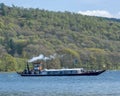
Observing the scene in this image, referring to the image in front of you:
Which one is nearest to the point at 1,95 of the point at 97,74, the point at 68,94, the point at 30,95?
the point at 30,95

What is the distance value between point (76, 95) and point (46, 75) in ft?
367

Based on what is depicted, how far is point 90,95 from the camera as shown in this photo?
77312mm

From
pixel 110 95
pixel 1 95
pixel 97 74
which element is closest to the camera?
pixel 110 95

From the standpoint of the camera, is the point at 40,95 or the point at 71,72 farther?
the point at 71,72

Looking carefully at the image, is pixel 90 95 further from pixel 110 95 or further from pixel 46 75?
pixel 46 75

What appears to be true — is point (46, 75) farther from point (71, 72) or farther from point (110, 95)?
point (110, 95)

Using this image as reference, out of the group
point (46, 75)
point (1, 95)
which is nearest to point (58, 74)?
point (46, 75)

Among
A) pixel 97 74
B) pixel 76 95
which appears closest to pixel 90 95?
pixel 76 95

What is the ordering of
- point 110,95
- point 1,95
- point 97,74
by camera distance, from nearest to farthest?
point 110,95
point 1,95
point 97,74

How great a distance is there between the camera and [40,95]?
80.4 metres

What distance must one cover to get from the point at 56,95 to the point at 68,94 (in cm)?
221

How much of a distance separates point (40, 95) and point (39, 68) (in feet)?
377

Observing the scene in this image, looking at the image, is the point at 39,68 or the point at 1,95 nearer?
the point at 1,95

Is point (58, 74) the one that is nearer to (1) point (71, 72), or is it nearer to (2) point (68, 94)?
(1) point (71, 72)
